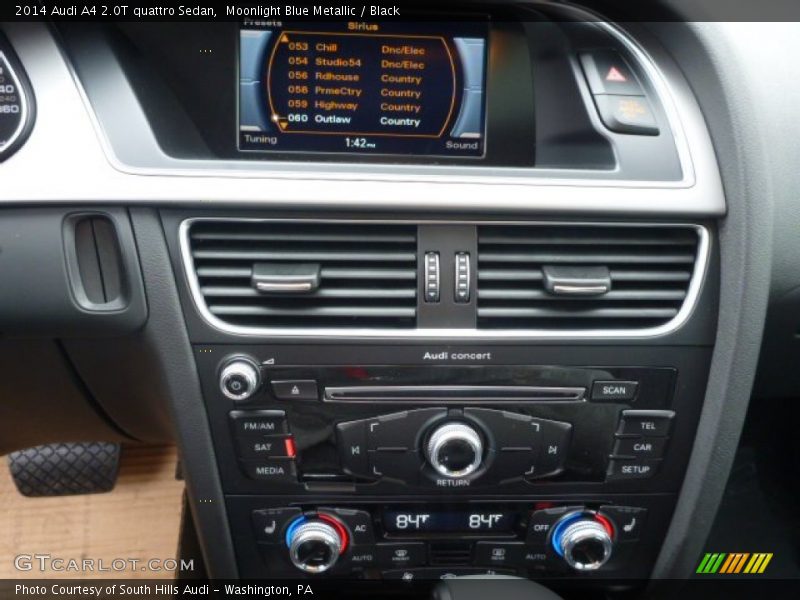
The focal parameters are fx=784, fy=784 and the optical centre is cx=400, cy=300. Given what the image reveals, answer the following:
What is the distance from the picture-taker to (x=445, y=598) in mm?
1388

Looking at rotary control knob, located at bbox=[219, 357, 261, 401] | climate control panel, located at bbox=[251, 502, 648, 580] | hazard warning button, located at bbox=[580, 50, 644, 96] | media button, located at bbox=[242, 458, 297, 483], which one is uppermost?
hazard warning button, located at bbox=[580, 50, 644, 96]

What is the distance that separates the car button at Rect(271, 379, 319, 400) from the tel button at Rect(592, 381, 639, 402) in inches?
18.4

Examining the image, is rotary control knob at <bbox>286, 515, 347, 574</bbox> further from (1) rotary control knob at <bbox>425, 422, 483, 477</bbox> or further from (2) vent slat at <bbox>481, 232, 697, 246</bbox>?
(2) vent slat at <bbox>481, 232, 697, 246</bbox>

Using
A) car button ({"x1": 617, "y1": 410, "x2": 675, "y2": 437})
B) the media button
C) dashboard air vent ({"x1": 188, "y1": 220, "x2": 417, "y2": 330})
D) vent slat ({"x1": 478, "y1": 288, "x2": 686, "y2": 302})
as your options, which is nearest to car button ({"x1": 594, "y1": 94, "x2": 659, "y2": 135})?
vent slat ({"x1": 478, "y1": 288, "x2": 686, "y2": 302})

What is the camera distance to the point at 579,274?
1.22 m

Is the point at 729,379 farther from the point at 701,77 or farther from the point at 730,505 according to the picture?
the point at 730,505

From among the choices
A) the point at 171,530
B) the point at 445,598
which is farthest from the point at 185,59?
the point at 171,530

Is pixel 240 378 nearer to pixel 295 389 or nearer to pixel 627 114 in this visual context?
pixel 295 389

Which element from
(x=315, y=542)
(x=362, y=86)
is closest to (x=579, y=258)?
(x=362, y=86)

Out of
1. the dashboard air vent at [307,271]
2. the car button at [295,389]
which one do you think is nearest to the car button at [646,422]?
the dashboard air vent at [307,271]

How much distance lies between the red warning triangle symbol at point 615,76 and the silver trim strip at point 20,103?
0.90 meters

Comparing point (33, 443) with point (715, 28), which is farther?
point (33, 443)

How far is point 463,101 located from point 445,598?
859 millimetres

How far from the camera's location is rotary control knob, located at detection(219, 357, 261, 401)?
4.11 feet
